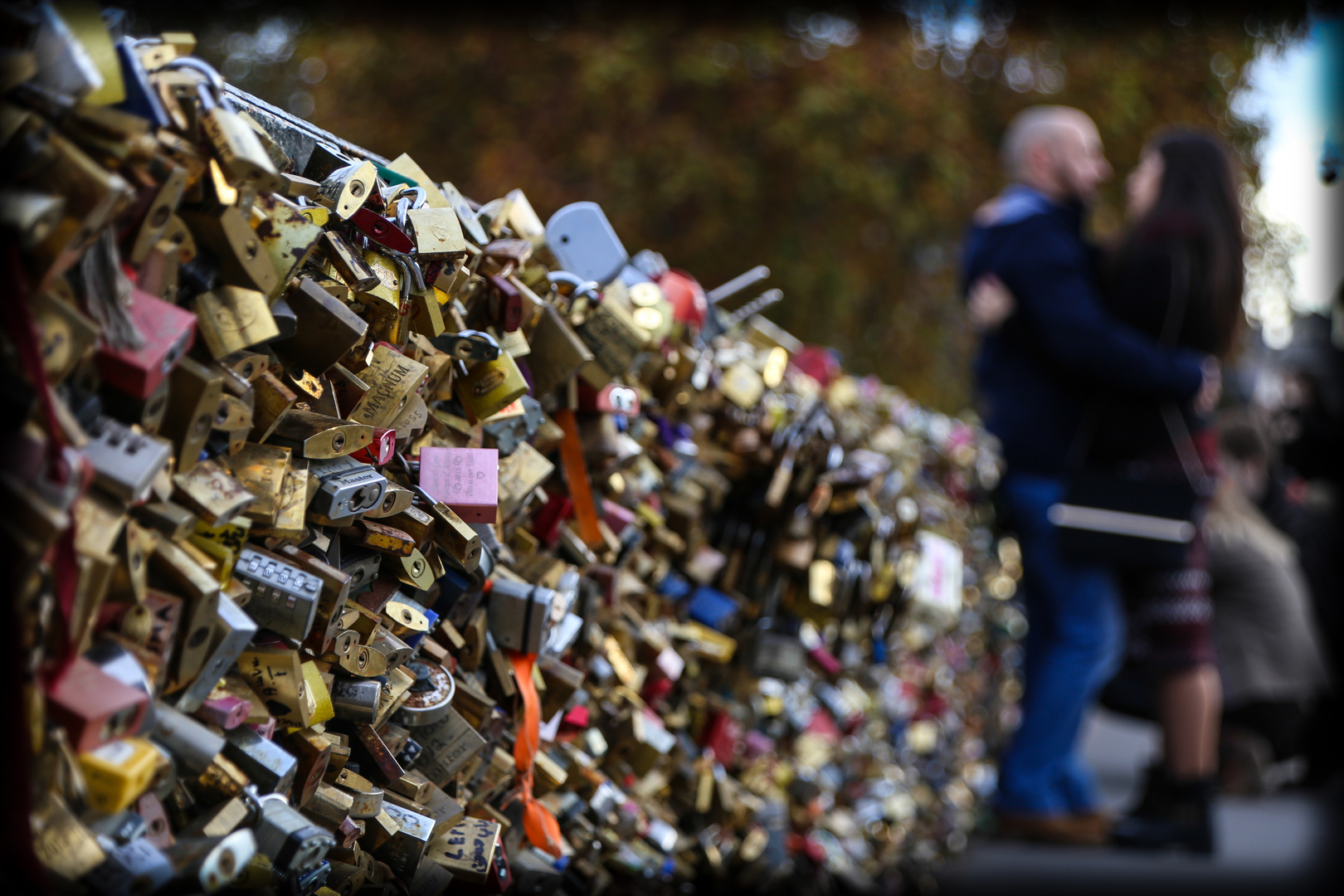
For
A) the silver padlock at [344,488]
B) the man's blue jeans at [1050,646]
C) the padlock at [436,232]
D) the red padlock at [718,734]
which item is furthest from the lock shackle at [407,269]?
the man's blue jeans at [1050,646]

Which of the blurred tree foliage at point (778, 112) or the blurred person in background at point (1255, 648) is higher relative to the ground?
the blurred tree foliage at point (778, 112)

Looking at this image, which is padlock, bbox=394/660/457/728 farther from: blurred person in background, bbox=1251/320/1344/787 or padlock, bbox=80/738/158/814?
blurred person in background, bbox=1251/320/1344/787

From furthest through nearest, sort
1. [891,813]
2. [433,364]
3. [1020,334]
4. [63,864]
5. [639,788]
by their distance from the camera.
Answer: [1020,334], [891,813], [639,788], [433,364], [63,864]

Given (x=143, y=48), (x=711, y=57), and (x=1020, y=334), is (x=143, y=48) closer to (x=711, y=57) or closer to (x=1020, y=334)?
(x=1020, y=334)

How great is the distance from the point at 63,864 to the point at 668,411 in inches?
54.3

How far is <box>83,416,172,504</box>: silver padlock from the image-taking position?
3.29 feet

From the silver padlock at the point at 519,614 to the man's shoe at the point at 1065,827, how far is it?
2797mm

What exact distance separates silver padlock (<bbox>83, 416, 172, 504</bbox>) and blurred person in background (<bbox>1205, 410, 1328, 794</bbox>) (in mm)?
4950

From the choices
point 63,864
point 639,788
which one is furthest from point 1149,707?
point 63,864

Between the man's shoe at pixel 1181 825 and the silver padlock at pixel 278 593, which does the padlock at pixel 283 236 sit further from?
the man's shoe at pixel 1181 825

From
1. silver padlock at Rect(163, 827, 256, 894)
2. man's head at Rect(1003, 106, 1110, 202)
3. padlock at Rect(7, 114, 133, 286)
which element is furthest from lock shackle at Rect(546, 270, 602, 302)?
man's head at Rect(1003, 106, 1110, 202)

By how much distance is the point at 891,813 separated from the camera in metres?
3.36

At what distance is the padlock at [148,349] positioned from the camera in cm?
102

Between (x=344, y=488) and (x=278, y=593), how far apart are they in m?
0.14
